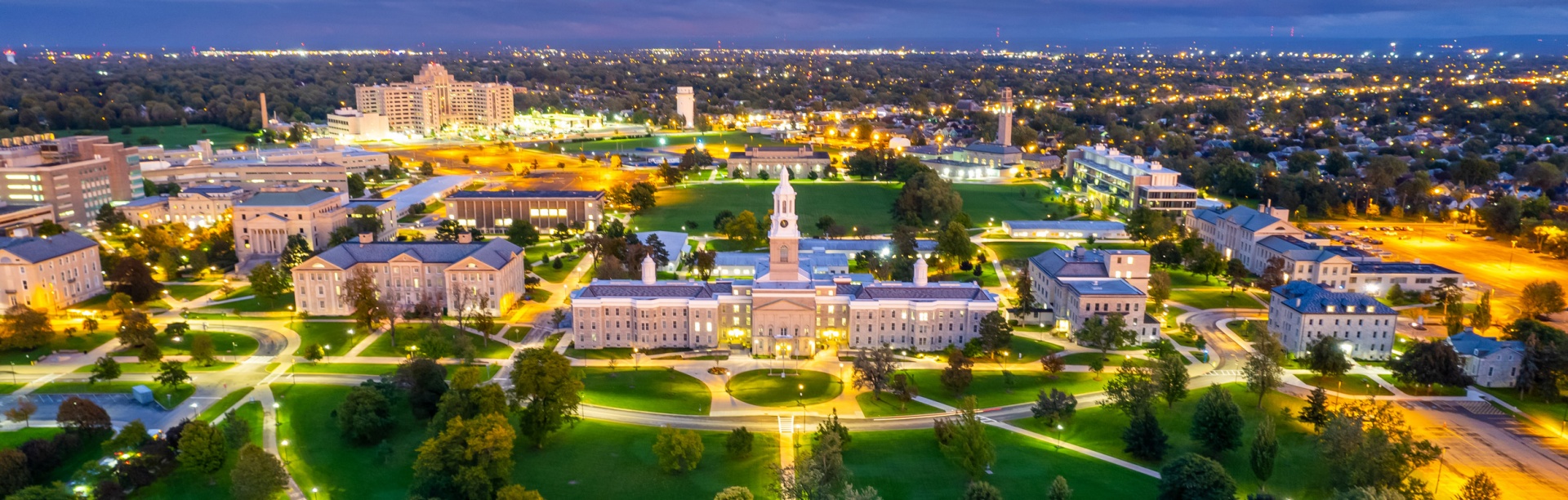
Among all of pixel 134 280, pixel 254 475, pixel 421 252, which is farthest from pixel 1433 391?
pixel 134 280

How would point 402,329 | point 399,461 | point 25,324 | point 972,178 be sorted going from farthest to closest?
point 972,178, point 402,329, point 25,324, point 399,461

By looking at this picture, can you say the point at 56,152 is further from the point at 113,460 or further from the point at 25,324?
the point at 113,460

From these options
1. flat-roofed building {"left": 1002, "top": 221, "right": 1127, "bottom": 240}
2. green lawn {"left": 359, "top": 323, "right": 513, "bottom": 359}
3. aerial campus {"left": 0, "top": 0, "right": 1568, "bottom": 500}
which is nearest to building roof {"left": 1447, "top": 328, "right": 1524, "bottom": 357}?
aerial campus {"left": 0, "top": 0, "right": 1568, "bottom": 500}

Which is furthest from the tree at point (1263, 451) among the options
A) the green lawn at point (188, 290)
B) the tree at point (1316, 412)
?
the green lawn at point (188, 290)

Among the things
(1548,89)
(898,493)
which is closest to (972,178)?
(898,493)

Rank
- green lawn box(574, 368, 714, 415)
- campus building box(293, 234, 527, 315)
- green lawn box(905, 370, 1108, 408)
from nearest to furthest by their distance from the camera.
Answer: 1. green lawn box(574, 368, 714, 415)
2. green lawn box(905, 370, 1108, 408)
3. campus building box(293, 234, 527, 315)

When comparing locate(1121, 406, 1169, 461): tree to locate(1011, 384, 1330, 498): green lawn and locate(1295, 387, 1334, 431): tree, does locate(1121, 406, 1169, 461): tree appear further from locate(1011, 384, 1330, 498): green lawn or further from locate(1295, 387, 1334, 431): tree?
locate(1295, 387, 1334, 431): tree

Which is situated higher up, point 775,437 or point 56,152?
point 56,152

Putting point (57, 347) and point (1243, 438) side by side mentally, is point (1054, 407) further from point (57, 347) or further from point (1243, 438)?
point (57, 347)
